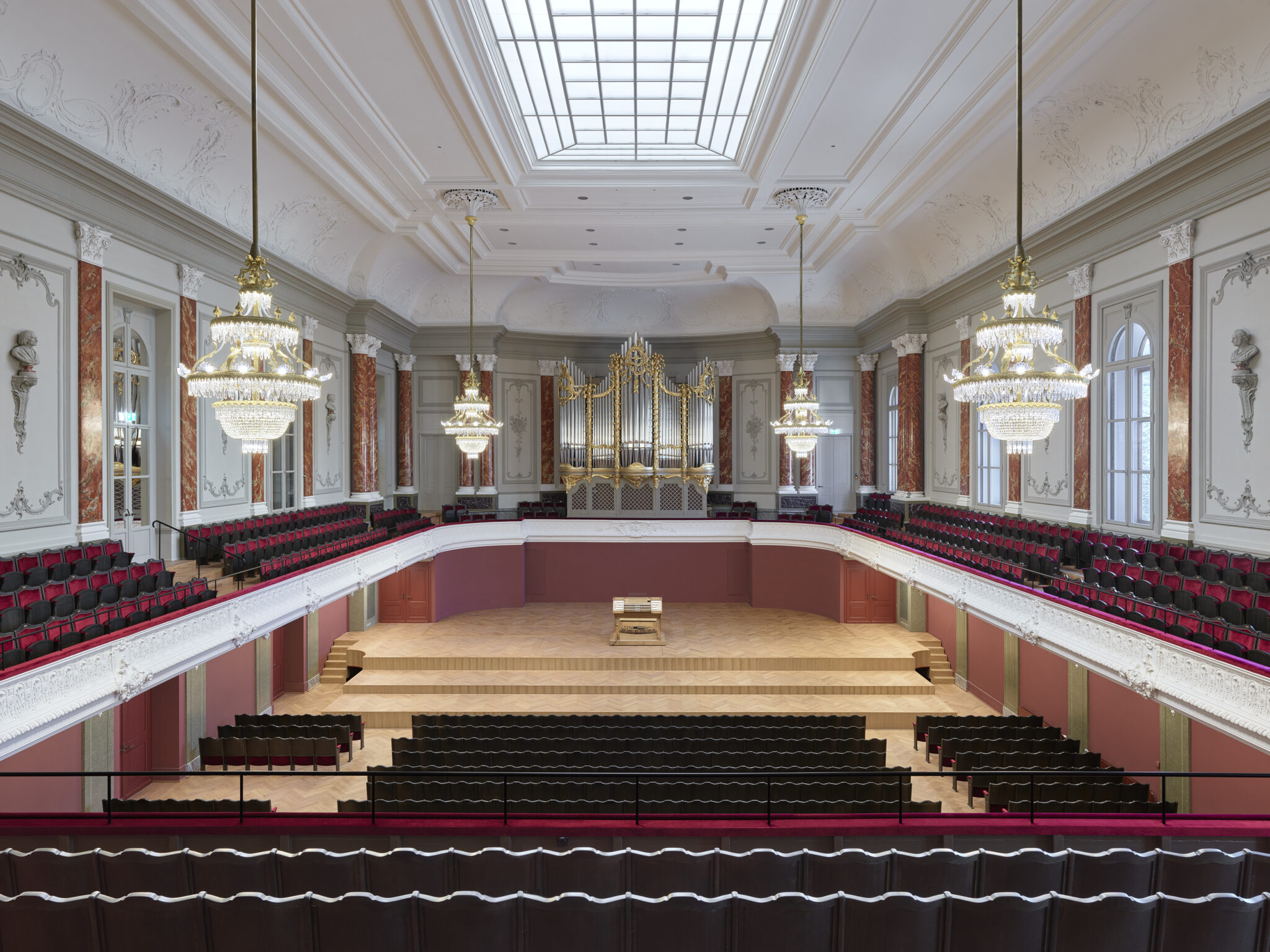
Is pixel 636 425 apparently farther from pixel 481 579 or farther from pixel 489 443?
pixel 481 579

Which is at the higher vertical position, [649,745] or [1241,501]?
[1241,501]

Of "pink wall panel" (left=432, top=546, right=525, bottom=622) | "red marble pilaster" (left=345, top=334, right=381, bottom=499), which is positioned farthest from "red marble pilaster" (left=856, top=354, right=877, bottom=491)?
"red marble pilaster" (left=345, top=334, right=381, bottom=499)

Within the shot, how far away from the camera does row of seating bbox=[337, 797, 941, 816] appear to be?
6531mm

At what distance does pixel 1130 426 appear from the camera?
31.3 ft

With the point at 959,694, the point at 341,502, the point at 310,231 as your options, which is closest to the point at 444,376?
the point at 341,502

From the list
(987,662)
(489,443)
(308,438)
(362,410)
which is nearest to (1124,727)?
(987,662)

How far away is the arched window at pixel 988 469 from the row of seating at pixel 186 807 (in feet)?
37.9

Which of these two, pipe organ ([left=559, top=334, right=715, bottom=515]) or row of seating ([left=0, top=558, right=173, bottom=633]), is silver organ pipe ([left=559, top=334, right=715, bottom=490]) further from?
row of seating ([left=0, top=558, right=173, bottom=633])

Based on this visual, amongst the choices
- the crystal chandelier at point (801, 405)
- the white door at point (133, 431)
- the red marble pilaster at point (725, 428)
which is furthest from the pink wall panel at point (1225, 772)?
the red marble pilaster at point (725, 428)

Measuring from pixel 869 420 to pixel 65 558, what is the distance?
618 inches

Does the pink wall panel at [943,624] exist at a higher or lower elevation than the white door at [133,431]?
lower

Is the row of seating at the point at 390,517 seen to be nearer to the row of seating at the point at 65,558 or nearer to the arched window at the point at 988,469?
the row of seating at the point at 65,558

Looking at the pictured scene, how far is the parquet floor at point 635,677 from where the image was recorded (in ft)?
38.1

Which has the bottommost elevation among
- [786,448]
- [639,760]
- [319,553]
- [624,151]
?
[639,760]
